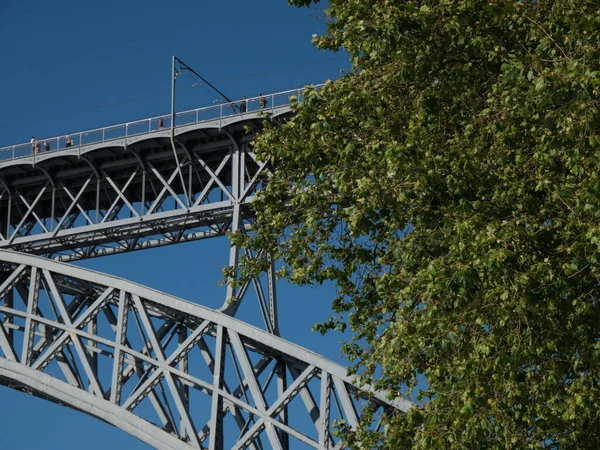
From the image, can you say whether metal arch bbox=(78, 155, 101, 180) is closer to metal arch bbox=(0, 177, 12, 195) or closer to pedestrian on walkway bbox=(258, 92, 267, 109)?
metal arch bbox=(0, 177, 12, 195)

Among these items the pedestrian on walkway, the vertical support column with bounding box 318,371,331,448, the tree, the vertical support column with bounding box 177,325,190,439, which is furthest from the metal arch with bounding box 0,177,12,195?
the tree

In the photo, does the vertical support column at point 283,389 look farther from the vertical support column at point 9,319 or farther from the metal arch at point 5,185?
the metal arch at point 5,185

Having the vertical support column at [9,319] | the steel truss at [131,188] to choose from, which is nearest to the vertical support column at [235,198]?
the steel truss at [131,188]

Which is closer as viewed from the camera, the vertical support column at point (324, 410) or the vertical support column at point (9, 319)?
the vertical support column at point (324, 410)

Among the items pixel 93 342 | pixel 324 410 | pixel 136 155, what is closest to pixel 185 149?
pixel 136 155

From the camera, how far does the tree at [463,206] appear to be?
18.8m

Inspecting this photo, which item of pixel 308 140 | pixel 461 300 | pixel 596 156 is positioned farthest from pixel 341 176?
pixel 596 156

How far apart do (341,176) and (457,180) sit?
2562 millimetres

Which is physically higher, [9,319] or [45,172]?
[45,172]

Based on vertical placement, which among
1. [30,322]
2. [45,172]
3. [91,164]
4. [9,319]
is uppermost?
[45,172]

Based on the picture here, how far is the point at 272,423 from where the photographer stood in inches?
1352

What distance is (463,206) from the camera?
19875mm

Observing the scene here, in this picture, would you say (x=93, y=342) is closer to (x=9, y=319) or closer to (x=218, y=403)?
(x=9, y=319)

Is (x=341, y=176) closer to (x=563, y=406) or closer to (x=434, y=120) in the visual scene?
(x=434, y=120)
